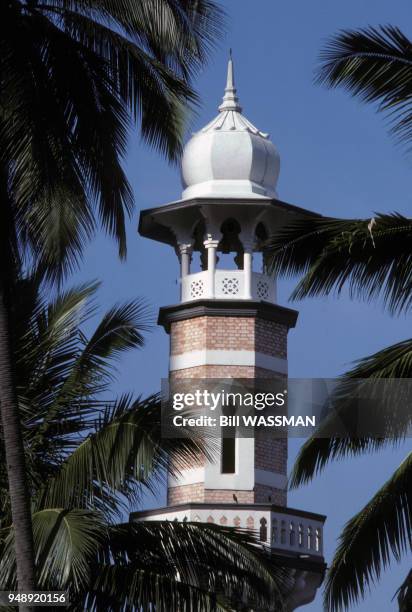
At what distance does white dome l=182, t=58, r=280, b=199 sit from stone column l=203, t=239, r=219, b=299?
1.02 meters

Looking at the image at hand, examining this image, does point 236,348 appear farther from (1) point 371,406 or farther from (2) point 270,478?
(1) point 371,406

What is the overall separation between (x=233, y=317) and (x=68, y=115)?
18936 millimetres

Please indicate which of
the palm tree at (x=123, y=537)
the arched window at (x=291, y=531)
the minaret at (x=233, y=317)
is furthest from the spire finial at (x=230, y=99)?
the palm tree at (x=123, y=537)

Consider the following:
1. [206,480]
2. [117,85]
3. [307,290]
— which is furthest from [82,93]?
[206,480]

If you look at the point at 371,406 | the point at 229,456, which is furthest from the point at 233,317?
the point at 371,406

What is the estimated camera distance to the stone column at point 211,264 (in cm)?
3841

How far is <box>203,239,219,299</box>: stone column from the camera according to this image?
38406 mm

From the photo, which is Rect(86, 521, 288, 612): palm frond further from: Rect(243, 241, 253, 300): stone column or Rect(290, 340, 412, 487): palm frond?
Rect(243, 241, 253, 300): stone column

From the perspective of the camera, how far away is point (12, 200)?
63.1 feet

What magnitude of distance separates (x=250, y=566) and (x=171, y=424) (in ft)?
5.81

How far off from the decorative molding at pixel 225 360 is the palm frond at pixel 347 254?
19168 mm

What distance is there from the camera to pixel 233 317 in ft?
124

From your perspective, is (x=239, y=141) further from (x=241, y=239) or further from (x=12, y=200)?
(x=12, y=200)

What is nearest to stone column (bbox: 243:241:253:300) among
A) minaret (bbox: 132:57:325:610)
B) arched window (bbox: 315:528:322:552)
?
minaret (bbox: 132:57:325:610)
